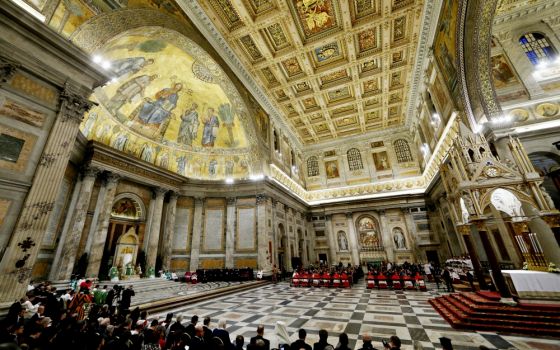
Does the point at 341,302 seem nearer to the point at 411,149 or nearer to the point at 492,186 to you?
the point at 492,186

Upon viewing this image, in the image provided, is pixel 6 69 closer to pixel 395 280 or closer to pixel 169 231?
pixel 169 231

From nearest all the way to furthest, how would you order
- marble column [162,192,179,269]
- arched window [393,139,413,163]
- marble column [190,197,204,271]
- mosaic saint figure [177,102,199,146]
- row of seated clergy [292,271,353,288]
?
row of seated clergy [292,271,353,288] < marble column [162,192,179,269] < marble column [190,197,204,271] < mosaic saint figure [177,102,199,146] < arched window [393,139,413,163]

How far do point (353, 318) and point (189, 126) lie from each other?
15117 mm

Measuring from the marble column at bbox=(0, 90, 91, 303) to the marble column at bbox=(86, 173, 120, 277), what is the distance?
20.9ft

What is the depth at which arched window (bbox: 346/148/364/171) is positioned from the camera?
22297 millimetres

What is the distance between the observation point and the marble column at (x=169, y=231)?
13742 millimetres

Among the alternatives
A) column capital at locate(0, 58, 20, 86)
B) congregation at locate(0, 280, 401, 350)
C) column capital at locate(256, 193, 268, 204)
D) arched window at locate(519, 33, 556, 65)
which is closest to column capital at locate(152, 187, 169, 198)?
column capital at locate(256, 193, 268, 204)

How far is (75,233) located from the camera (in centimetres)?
961

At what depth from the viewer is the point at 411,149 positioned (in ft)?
67.5

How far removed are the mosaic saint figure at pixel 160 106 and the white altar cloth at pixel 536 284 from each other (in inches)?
674

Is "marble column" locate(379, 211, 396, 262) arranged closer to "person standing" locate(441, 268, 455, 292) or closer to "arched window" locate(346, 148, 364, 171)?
"arched window" locate(346, 148, 364, 171)

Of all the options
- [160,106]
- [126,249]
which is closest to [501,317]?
[126,249]

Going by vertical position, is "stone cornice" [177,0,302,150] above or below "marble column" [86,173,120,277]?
above

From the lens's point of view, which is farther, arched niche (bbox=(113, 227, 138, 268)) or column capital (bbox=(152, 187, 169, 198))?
column capital (bbox=(152, 187, 169, 198))
